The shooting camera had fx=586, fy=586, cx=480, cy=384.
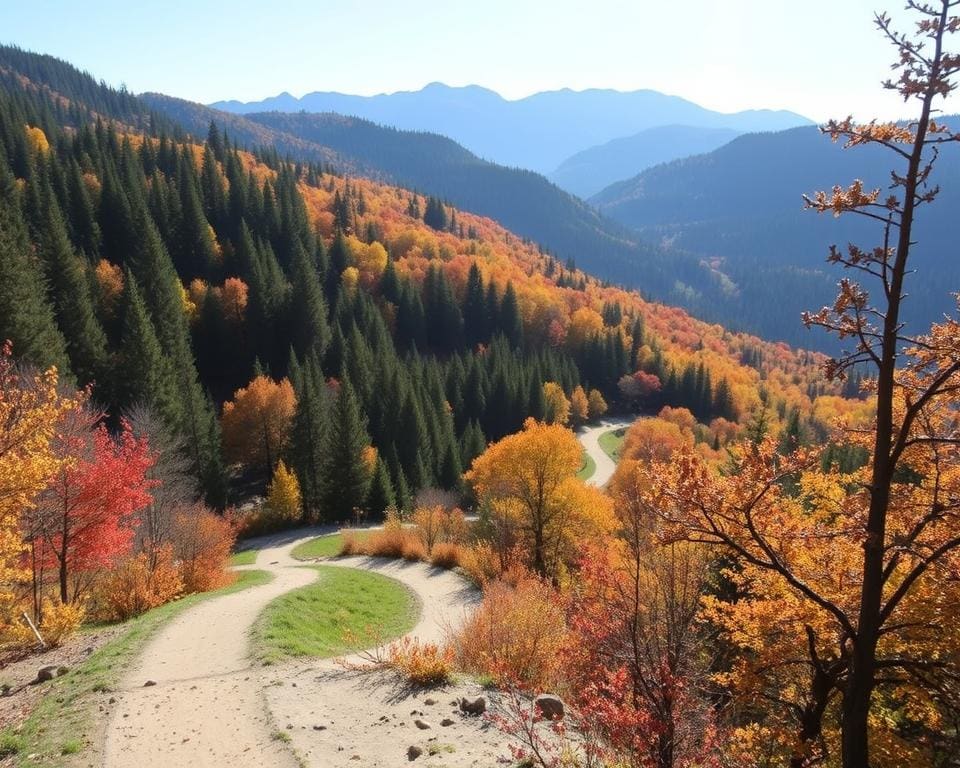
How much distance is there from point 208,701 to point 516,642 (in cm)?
734

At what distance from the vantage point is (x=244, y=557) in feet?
130

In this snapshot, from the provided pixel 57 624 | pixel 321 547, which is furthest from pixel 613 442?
pixel 57 624

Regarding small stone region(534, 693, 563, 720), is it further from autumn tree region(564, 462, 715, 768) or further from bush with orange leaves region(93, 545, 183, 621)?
bush with orange leaves region(93, 545, 183, 621)

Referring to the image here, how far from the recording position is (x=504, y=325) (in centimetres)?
11131

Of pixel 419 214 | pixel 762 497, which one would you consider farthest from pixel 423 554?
pixel 419 214

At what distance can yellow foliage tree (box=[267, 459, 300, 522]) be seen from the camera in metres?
48.2

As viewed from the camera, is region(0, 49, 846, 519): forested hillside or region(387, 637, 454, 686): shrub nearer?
region(387, 637, 454, 686): shrub

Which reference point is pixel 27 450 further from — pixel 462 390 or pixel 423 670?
pixel 462 390

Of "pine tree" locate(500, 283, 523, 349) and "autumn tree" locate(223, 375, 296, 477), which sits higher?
"pine tree" locate(500, 283, 523, 349)

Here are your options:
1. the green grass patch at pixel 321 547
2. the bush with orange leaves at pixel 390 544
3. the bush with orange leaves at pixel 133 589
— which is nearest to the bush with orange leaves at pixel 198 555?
the bush with orange leaves at pixel 133 589

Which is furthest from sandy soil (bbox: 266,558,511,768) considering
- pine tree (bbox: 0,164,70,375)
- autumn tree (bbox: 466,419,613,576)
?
pine tree (bbox: 0,164,70,375)

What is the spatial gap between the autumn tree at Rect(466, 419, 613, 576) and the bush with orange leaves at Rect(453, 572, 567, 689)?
51.7 ft

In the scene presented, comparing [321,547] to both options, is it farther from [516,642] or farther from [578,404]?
[578,404]

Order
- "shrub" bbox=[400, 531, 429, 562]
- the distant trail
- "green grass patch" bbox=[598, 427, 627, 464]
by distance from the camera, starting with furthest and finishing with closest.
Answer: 1. "green grass patch" bbox=[598, 427, 627, 464]
2. the distant trail
3. "shrub" bbox=[400, 531, 429, 562]
